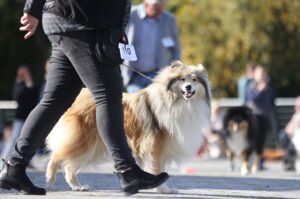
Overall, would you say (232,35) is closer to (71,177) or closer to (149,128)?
(149,128)

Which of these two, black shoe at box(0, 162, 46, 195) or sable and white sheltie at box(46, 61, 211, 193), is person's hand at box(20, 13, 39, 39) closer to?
black shoe at box(0, 162, 46, 195)

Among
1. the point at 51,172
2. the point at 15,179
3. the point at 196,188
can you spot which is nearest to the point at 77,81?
the point at 15,179

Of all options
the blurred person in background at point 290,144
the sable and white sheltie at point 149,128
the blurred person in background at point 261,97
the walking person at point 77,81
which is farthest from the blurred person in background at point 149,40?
the blurred person in background at point 290,144

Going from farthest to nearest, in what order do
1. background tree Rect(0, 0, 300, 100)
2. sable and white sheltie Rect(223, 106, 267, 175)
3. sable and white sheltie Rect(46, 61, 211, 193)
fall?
background tree Rect(0, 0, 300, 100) → sable and white sheltie Rect(223, 106, 267, 175) → sable and white sheltie Rect(46, 61, 211, 193)

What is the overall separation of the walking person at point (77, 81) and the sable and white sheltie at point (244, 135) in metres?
8.44

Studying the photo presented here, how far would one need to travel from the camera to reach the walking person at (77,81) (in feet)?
20.5

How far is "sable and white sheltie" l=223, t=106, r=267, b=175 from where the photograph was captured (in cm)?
1479

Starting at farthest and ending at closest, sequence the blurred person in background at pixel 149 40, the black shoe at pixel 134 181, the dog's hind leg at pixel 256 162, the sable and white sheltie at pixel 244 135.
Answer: the sable and white sheltie at pixel 244 135, the dog's hind leg at pixel 256 162, the blurred person in background at pixel 149 40, the black shoe at pixel 134 181

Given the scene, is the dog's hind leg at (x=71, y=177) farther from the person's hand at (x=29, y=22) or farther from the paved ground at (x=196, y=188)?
the person's hand at (x=29, y=22)

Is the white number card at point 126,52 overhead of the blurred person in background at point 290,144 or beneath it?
overhead

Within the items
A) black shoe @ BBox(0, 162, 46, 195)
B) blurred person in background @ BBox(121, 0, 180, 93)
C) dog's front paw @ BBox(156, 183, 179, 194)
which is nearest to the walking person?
black shoe @ BBox(0, 162, 46, 195)

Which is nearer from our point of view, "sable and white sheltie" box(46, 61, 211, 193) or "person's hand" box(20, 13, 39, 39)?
"person's hand" box(20, 13, 39, 39)

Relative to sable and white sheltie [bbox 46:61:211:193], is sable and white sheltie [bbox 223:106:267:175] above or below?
below

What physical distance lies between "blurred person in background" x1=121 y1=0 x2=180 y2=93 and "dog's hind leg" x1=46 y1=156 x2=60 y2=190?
1.94m
